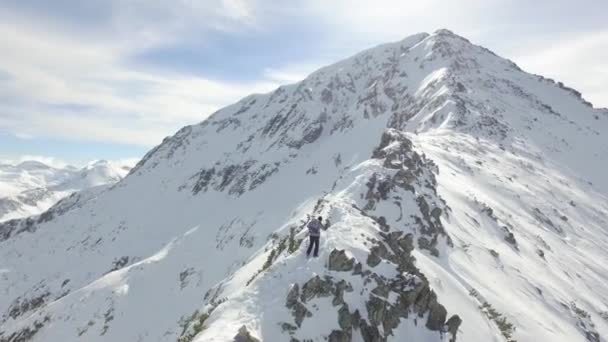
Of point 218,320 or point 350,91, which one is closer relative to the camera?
point 218,320

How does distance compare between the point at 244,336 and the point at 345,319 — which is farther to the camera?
the point at 345,319

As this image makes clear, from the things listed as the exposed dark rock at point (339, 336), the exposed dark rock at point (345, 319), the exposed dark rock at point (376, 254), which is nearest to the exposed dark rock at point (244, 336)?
the exposed dark rock at point (339, 336)

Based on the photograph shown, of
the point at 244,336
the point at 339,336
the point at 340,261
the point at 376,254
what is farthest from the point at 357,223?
the point at 244,336

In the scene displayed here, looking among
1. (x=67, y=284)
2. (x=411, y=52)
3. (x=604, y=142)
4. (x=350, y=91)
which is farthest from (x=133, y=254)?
(x=604, y=142)

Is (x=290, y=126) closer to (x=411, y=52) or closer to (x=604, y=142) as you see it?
(x=411, y=52)

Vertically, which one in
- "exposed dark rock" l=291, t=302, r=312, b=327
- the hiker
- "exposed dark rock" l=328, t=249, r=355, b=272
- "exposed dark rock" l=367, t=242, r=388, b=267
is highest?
the hiker

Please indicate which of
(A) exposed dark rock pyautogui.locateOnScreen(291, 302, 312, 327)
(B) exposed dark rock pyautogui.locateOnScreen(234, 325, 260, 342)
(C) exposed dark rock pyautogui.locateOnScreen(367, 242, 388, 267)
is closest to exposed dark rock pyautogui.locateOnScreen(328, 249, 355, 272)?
(C) exposed dark rock pyautogui.locateOnScreen(367, 242, 388, 267)

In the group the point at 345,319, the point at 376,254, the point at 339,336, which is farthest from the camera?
the point at 376,254

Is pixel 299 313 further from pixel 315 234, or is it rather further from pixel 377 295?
pixel 377 295

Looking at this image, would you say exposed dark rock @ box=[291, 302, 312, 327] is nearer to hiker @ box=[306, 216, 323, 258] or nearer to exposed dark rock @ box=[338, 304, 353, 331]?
exposed dark rock @ box=[338, 304, 353, 331]
